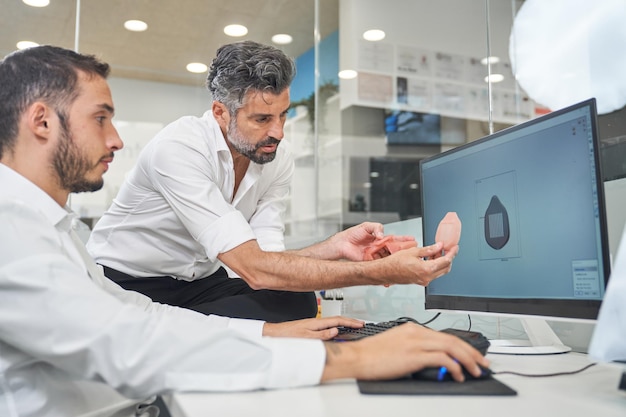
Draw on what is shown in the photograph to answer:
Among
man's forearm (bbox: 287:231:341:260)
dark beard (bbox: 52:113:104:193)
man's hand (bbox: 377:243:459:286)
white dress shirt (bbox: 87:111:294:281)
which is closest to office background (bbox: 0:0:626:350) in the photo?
white dress shirt (bbox: 87:111:294:281)

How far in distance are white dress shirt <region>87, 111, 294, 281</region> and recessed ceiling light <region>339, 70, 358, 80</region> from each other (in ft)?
7.56

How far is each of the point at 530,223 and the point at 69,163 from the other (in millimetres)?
816

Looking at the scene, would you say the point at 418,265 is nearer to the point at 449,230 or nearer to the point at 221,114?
the point at 449,230

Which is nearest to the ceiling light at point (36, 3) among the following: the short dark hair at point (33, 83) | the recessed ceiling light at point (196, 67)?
the recessed ceiling light at point (196, 67)

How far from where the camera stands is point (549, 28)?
9.95 ft

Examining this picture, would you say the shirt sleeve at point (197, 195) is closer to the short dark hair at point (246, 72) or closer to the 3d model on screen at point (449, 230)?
the short dark hair at point (246, 72)

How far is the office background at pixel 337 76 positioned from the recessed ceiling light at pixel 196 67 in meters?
0.04

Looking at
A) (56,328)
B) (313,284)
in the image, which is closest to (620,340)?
(56,328)

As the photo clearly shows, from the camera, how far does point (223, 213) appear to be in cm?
145

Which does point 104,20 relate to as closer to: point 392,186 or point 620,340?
point 392,186

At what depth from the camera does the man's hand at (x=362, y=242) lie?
1497 mm

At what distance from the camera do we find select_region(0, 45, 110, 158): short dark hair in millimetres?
932

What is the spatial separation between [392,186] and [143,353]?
3.86 meters

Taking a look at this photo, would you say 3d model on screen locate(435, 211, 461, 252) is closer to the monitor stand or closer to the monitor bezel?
the monitor bezel
